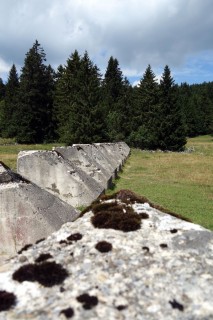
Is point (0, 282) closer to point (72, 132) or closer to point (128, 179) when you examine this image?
point (128, 179)

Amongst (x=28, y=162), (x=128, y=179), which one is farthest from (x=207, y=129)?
(x=28, y=162)

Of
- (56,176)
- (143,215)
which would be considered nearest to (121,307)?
(143,215)

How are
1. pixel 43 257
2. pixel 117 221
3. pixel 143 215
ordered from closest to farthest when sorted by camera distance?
pixel 43 257, pixel 117 221, pixel 143 215

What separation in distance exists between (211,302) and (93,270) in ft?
4.07

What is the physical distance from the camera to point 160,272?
4555 mm

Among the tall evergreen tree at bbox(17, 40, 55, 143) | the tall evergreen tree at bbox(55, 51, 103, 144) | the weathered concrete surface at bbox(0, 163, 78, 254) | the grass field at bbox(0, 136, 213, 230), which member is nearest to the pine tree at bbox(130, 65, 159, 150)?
the tall evergreen tree at bbox(55, 51, 103, 144)

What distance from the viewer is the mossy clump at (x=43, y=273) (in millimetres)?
4469

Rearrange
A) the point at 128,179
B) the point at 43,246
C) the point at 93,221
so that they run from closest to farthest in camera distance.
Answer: the point at 43,246 < the point at 93,221 < the point at 128,179

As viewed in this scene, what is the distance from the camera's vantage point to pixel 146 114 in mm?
70625

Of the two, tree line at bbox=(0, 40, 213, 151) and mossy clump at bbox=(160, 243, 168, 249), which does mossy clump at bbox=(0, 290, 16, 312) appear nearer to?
mossy clump at bbox=(160, 243, 168, 249)

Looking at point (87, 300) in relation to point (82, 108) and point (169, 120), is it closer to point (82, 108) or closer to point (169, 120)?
point (82, 108)

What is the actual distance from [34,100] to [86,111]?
1627 centimetres

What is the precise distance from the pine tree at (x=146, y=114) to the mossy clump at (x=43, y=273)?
2446 inches

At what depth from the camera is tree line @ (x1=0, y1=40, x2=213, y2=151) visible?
6122cm
